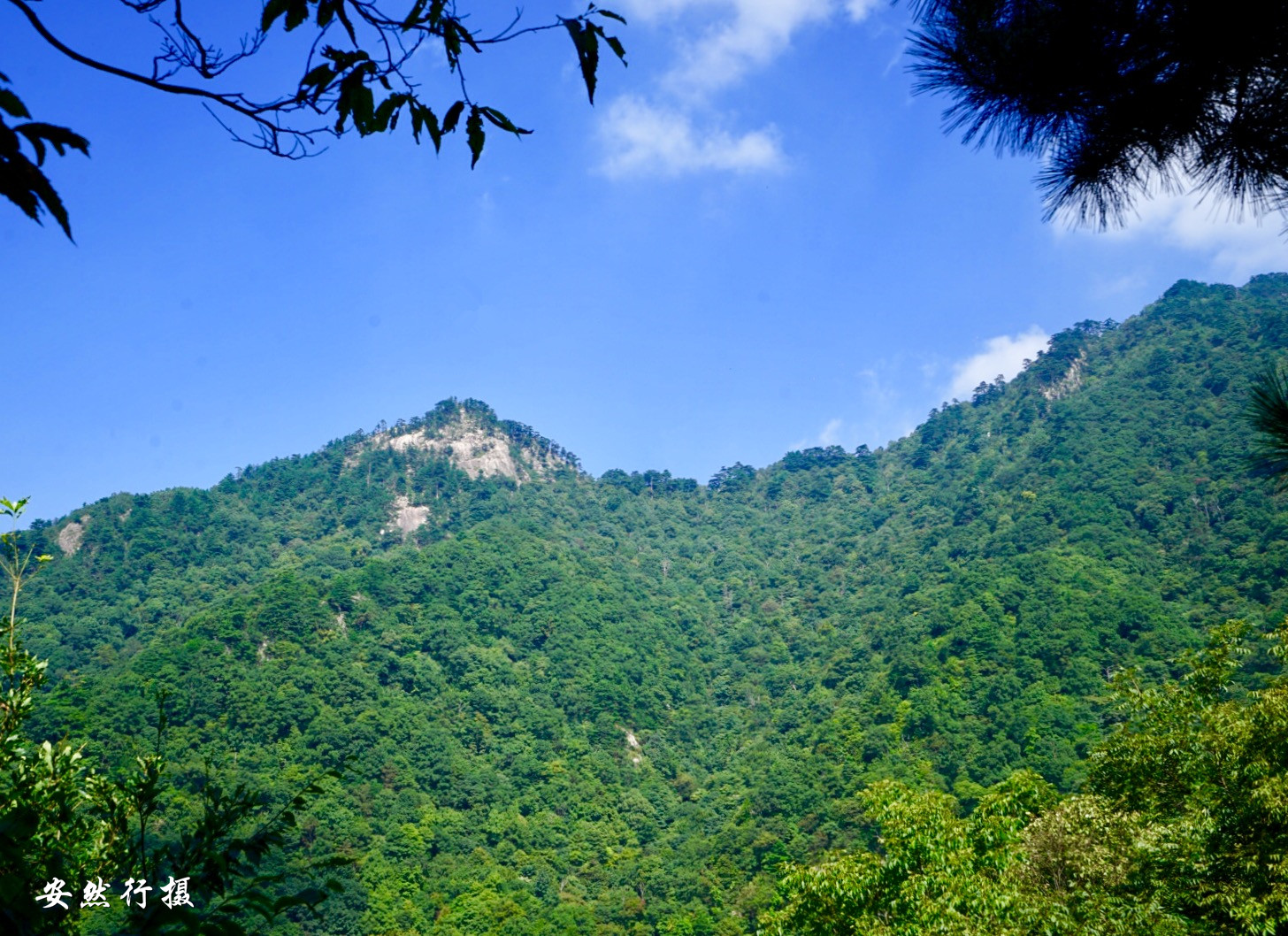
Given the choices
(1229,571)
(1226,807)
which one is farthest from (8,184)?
(1229,571)

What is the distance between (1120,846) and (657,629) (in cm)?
5366

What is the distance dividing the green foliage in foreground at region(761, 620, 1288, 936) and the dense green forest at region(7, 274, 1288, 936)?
0.92 meters

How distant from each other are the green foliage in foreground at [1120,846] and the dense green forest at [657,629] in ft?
3.03

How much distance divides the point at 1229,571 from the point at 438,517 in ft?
191

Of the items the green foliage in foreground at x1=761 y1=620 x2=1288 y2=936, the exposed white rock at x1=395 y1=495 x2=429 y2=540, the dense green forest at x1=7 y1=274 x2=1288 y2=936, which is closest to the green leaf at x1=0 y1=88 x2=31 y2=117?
the green foliage in foreground at x1=761 y1=620 x2=1288 y2=936

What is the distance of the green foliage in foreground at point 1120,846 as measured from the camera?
239 inches

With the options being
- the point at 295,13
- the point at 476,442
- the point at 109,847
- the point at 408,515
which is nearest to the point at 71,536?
the point at 408,515

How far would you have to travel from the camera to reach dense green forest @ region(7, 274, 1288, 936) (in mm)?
31297

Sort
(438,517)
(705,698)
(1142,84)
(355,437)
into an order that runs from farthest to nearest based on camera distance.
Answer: (355,437) < (438,517) < (705,698) < (1142,84)

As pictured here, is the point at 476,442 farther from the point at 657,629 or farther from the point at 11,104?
the point at 11,104

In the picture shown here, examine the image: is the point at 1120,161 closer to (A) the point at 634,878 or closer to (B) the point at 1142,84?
(B) the point at 1142,84

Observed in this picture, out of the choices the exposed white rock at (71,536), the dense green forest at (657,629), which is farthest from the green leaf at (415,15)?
the exposed white rock at (71,536)

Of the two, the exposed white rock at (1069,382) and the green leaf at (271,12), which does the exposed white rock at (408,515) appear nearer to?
the exposed white rock at (1069,382)

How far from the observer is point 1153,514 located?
42.2m
